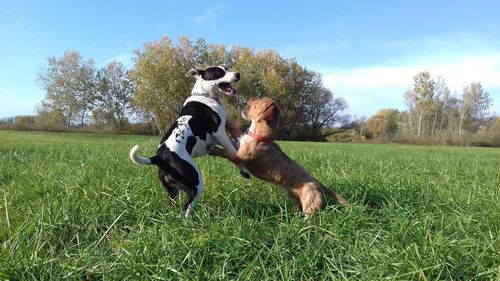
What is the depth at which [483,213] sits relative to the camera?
12.2ft

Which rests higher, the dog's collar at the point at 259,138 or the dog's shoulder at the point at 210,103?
the dog's shoulder at the point at 210,103

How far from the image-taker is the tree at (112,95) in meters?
47.3

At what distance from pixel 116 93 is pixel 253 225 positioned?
1879 inches

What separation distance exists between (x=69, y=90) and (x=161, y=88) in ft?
42.2

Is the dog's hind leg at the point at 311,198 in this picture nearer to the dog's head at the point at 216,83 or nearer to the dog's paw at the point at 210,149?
the dog's paw at the point at 210,149

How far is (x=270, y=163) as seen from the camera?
4.34 metres

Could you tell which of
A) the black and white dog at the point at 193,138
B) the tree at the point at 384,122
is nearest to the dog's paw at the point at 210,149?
the black and white dog at the point at 193,138

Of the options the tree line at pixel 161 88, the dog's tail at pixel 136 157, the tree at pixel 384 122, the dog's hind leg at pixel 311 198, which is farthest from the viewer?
the tree at pixel 384 122

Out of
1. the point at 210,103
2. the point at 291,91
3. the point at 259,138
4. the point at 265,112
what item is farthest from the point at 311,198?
the point at 291,91

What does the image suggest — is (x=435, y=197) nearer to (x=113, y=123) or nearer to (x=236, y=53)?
(x=236, y=53)

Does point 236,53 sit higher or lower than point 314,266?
higher

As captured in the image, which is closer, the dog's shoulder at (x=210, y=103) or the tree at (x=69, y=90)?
the dog's shoulder at (x=210, y=103)

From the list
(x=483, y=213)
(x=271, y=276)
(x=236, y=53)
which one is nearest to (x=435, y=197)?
(x=483, y=213)

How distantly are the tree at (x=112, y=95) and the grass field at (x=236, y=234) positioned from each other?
147ft
